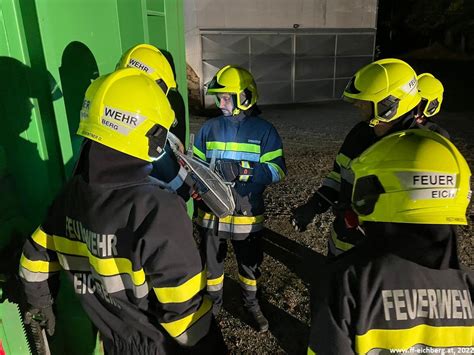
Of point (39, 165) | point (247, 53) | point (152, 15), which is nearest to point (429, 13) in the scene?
point (247, 53)

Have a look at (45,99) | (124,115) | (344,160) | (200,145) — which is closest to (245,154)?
(200,145)

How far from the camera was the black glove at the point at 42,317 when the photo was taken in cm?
206

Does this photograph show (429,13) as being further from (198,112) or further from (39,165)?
(39,165)

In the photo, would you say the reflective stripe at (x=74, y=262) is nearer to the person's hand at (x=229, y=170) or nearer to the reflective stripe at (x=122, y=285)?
the reflective stripe at (x=122, y=285)

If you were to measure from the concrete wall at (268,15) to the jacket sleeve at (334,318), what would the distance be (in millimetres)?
11997

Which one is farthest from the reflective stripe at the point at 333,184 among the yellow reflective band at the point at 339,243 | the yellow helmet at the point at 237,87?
the yellow helmet at the point at 237,87

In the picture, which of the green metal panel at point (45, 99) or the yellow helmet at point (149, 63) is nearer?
the green metal panel at point (45, 99)

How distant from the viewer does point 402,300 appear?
1.51 m

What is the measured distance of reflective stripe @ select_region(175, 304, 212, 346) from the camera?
5.94 ft

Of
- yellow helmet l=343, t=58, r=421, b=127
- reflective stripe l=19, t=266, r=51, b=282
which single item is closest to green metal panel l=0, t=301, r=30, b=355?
reflective stripe l=19, t=266, r=51, b=282

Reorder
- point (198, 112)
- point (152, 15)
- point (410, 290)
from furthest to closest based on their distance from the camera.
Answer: point (198, 112), point (152, 15), point (410, 290)

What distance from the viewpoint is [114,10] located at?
9.71 feet

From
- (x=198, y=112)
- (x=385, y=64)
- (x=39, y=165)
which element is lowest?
(x=198, y=112)

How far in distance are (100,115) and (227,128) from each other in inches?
66.8
